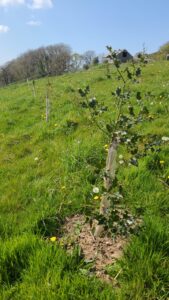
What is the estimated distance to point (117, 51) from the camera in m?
3.78

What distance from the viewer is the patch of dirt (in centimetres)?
363

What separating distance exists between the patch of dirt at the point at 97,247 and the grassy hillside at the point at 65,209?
0.14 metres

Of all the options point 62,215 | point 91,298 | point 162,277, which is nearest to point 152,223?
point 162,277

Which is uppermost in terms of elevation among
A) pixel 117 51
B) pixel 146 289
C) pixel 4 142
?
pixel 117 51

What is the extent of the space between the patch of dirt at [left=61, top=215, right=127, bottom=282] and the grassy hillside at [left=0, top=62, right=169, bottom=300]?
0.14m

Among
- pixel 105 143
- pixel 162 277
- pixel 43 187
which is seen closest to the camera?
pixel 162 277

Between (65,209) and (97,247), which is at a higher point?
(65,209)

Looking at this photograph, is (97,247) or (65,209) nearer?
(97,247)

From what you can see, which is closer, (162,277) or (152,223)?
(162,277)

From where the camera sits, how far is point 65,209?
4.88 metres

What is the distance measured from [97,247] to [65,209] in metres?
1.11

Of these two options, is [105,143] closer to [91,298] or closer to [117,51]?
[117,51]

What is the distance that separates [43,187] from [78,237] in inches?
69.0

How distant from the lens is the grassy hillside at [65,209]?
327 centimetres
